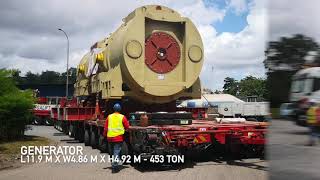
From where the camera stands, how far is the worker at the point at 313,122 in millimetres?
1252

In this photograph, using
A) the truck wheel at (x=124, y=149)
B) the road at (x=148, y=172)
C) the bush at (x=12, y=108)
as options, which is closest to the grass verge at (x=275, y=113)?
the road at (x=148, y=172)

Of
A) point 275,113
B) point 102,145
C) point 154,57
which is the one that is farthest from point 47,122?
point 275,113

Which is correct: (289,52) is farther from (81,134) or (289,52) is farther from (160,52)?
(81,134)

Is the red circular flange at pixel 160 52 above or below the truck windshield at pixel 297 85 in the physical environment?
above

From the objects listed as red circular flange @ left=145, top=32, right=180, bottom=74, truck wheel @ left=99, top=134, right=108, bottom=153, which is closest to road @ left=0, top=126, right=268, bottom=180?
truck wheel @ left=99, top=134, right=108, bottom=153

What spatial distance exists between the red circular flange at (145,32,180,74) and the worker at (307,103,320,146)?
10.4 m

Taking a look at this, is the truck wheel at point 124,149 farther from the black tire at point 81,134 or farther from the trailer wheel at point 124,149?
the black tire at point 81,134

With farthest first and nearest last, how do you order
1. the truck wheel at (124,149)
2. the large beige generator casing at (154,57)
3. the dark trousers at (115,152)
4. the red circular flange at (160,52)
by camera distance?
the red circular flange at (160,52)
the large beige generator casing at (154,57)
the truck wheel at (124,149)
the dark trousers at (115,152)

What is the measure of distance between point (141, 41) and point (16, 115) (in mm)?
7102

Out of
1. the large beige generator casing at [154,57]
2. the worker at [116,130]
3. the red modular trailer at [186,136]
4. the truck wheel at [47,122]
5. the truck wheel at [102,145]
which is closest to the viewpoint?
the red modular trailer at [186,136]

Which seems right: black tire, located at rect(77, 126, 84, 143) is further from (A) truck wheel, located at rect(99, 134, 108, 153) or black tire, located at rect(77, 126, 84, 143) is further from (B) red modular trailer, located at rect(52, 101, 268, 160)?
(B) red modular trailer, located at rect(52, 101, 268, 160)

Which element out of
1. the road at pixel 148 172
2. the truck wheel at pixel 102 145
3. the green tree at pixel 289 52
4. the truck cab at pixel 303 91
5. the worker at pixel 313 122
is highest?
the green tree at pixel 289 52

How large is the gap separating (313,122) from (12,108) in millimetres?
15871

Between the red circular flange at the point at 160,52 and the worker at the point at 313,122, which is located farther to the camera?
the red circular flange at the point at 160,52
